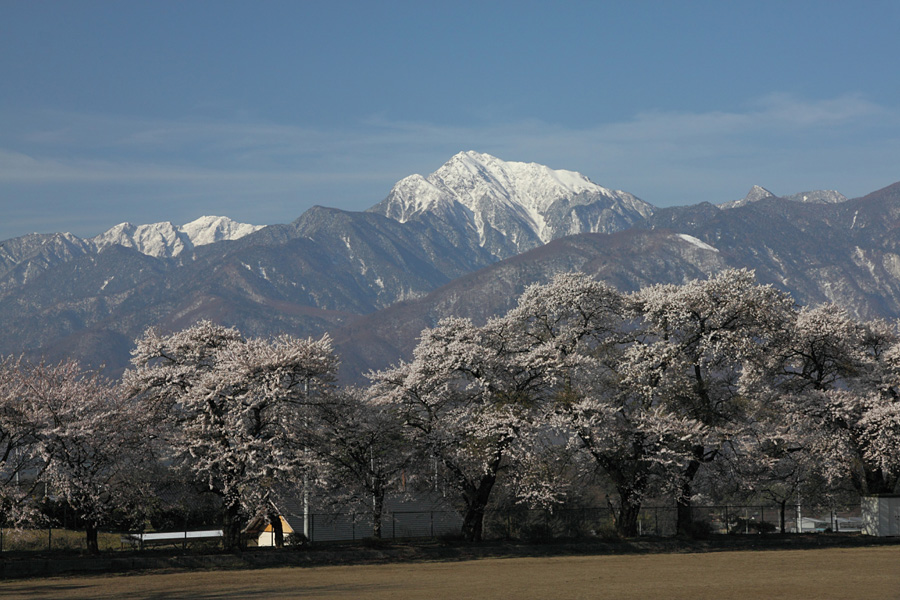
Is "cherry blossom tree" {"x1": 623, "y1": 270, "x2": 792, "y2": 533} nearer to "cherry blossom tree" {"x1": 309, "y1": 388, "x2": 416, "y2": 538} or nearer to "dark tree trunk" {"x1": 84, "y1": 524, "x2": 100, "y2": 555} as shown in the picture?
"cherry blossom tree" {"x1": 309, "y1": 388, "x2": 416, "y2": 538}

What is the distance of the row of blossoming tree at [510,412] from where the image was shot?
46438 mm

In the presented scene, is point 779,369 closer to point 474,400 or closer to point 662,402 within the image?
point 662,402

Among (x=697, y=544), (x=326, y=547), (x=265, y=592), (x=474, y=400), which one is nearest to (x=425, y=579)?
(x=265, y=592)

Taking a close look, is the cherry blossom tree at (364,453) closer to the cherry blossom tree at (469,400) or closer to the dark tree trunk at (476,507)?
the cherry blossom tree at (469,400)

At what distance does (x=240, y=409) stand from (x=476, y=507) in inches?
589

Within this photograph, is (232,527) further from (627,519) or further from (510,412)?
(627,519)

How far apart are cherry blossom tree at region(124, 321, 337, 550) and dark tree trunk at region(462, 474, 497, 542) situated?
10705 millimetres

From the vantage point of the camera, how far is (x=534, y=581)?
3784 centimetres

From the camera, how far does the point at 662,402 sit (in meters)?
56.6

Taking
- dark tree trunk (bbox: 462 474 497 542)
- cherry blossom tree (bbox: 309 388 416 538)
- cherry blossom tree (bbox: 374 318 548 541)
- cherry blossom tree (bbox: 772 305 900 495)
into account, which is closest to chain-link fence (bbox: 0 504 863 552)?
cherry blossom tree (bbox: 309 388 416 538)

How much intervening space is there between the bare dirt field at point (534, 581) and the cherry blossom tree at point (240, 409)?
206 inches

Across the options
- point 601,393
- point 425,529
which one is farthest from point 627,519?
point 425,529

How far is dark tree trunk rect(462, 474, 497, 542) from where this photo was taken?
54.4 metres

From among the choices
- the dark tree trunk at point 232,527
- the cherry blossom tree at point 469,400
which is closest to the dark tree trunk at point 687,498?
the cherry blossom tree at point 469,400
